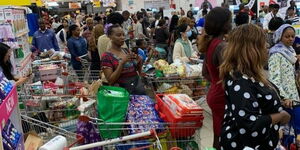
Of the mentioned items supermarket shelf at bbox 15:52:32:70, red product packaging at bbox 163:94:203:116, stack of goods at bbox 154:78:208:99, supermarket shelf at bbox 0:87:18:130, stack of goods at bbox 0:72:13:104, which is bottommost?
stack of goods at bbox 154:78:208:99

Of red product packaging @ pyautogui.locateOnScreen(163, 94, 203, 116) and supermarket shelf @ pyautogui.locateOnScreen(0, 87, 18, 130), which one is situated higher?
supermarket shelf @ pyautogui.locateOnScreen(0, 87, 18, 130)

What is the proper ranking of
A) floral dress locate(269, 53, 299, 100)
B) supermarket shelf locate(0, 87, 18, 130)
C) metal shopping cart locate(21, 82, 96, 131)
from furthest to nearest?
floral dress locate(269, 53, 299, 100), metal shopping cart locate(21, 82, 96, 131), supermarket shelf locate(0, 87, 18, 130)

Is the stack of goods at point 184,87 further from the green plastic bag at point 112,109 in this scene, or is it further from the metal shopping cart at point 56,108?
the green plastic bag at point 112,109

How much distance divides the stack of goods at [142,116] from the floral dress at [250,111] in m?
0.68

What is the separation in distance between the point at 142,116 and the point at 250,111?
106 centimetres

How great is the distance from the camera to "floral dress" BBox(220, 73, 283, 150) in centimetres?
213

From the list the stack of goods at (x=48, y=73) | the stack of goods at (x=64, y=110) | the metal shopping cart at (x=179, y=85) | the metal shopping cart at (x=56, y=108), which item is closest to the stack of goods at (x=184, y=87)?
the metal shopping cart at (x=179, y=85)

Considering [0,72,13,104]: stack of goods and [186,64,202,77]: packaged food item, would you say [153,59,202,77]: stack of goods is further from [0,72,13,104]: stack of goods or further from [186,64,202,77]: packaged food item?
[0,72,13,104]: stack of goods

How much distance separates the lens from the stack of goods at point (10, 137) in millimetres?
1518

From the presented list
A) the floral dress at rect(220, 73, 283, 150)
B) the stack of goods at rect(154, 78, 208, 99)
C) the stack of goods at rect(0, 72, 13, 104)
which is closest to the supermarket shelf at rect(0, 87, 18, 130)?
the stack of goods at rect(0, 72, 13, 104)

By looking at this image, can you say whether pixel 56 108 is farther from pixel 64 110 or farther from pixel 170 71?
pixel 170 71

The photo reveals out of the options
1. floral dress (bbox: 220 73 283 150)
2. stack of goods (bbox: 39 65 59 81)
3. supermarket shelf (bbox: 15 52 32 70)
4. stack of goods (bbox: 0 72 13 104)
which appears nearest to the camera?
stack of goods (bbox: 0 72 13 104)

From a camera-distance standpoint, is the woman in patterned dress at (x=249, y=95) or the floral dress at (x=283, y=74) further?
the floral dress at (x=283, y=74)

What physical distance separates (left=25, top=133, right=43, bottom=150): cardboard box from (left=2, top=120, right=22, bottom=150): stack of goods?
2.29 feet
